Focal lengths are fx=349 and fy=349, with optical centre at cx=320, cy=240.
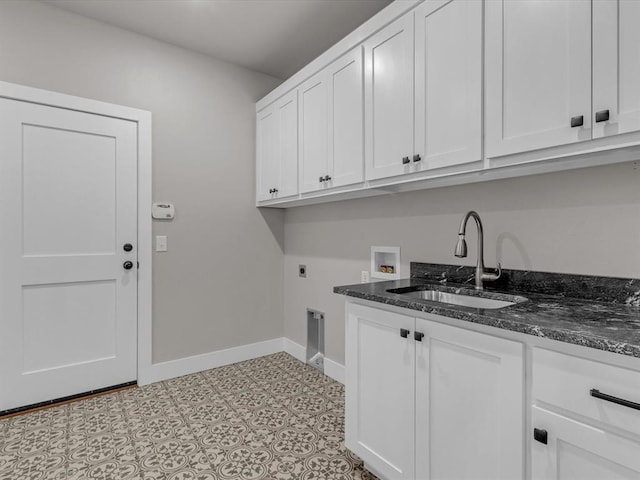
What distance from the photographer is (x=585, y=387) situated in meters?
0.92

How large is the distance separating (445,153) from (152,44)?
2.45 meters

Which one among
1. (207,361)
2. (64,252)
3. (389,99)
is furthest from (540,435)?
(64,252)

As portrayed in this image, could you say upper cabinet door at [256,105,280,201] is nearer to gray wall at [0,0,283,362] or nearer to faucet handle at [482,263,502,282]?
gray wall at [0,0,283,362]

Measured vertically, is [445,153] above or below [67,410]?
above

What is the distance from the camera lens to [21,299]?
2.29 m

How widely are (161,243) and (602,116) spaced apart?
2760mm

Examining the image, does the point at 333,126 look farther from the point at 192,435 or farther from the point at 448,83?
the point at 192,435

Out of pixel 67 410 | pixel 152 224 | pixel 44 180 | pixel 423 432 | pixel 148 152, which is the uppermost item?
pixel 148 152

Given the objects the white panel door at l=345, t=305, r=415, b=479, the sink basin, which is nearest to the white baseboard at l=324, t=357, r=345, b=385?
the white panel door at l=345, t=305, r=415, b=479

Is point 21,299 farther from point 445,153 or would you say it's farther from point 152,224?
point 445,153

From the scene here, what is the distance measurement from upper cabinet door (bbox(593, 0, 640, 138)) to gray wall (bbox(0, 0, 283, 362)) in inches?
102

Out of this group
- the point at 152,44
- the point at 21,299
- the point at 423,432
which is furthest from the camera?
the point at 152,44

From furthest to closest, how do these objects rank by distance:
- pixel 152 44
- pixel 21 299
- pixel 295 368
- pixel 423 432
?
pixel 295 368
pixel 152 44
pixel 21 299
pixel 423 432

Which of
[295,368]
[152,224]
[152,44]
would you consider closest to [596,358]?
[295,368]
